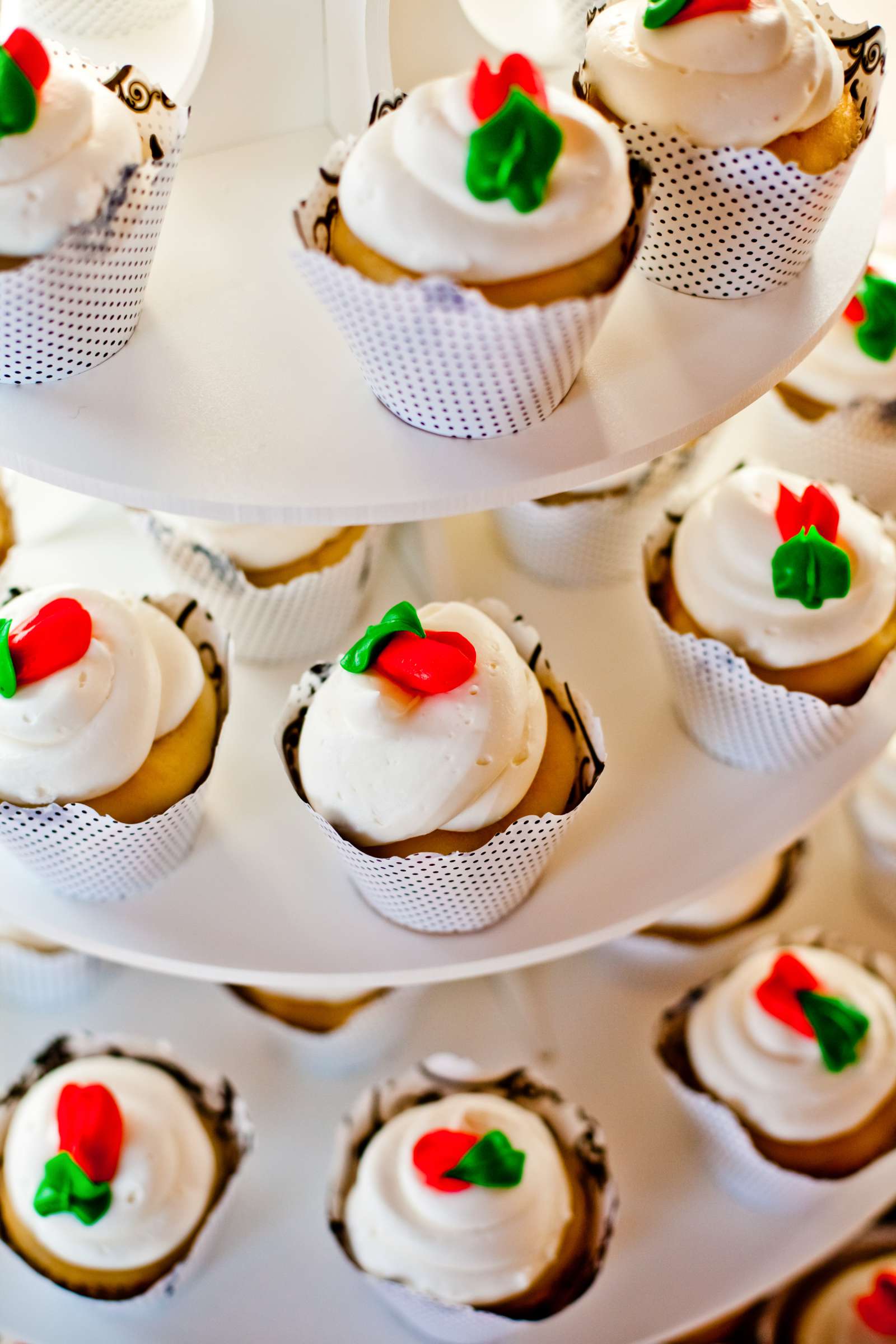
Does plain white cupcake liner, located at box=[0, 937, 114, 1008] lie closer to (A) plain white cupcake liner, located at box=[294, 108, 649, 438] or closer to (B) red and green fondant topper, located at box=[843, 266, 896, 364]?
(A) plain white cupcake liner, located at box=[294, 108, 649, 438]

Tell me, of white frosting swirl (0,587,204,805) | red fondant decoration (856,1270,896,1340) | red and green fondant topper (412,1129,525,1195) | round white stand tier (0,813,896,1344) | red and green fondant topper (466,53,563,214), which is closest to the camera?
red and green fondant topper (466,53,563,214)

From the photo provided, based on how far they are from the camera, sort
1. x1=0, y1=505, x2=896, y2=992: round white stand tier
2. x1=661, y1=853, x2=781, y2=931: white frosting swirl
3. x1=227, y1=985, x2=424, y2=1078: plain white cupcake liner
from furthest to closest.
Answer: x1=661, y1=853, x2=781, y2=931: white frosting swirl
x1=227, y1=985, x2=424, y2=1078: plain white cupcake liner
x1=0, y1=505, x2=896, y2=992: round white stand tier

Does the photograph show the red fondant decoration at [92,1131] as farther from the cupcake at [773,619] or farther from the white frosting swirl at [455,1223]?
the cupcake at [773,619]

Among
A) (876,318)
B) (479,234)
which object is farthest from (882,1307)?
(479,234)

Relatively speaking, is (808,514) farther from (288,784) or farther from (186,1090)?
(186,1090)

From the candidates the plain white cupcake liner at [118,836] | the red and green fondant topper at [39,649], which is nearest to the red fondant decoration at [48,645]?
the red and green fondant topper at [39,649]

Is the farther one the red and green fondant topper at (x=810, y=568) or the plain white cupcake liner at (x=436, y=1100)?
the plain white cupcake liner at (x=436, y=1100)

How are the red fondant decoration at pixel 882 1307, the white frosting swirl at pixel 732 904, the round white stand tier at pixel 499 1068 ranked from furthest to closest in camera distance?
the white frosting swirl at pixel 732 904 → the red fondant decoration at pixel 882 1307 → the round white stand tier at pixel 499 1068

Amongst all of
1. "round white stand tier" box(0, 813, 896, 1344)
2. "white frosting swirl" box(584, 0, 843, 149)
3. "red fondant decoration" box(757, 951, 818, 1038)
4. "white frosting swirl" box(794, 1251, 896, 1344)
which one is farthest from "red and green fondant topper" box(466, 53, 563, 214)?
"white frosting swirl" box(794, 1251, 896, 1344)
